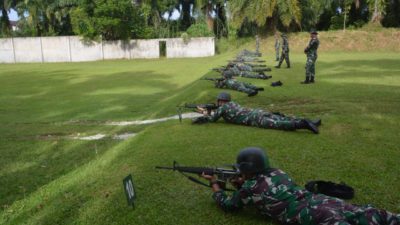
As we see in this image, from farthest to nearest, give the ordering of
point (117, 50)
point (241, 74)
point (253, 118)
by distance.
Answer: point (117, 50), point (241, 74), point (253, 118)

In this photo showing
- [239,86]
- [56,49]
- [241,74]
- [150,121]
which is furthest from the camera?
[56,49]

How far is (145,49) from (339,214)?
1870 inches

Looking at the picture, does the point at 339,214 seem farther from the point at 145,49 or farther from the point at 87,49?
the point at 87,49

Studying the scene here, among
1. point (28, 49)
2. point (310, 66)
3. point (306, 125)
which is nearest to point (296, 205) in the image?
point (306, 125)

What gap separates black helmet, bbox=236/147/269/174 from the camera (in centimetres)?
487

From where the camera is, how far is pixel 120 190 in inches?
264

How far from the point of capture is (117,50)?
50.9 meters

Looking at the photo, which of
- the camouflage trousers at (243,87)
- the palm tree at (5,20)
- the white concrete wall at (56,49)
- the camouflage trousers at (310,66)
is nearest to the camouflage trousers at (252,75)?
the camouflage trousers at (310,66)

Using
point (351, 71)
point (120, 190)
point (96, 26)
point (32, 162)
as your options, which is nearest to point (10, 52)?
point (96, 26)

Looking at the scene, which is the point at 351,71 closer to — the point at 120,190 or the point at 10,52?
the point at 120,190

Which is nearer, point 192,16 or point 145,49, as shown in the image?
point 145,49

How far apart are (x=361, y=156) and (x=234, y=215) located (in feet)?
11.3

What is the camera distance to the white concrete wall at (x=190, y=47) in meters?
48.5

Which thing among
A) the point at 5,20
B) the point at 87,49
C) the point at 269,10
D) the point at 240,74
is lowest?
the point at 240,74
